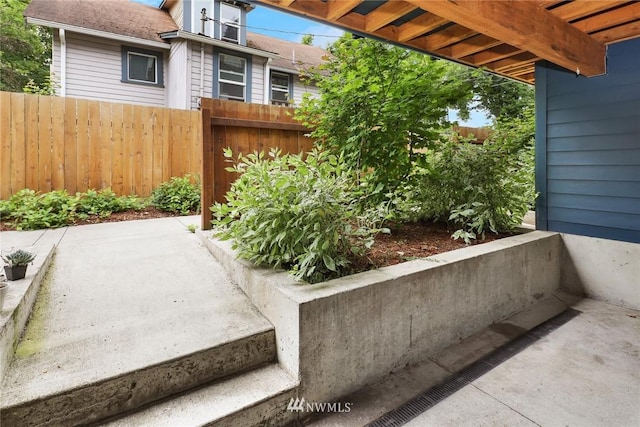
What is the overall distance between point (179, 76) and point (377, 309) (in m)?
7.84

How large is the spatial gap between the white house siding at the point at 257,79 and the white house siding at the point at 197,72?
1.12 m

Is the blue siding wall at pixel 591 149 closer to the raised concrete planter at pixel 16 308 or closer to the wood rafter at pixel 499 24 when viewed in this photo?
the wood rafter at pixel 499 24

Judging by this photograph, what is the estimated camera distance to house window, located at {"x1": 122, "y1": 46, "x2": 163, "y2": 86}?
7742mm

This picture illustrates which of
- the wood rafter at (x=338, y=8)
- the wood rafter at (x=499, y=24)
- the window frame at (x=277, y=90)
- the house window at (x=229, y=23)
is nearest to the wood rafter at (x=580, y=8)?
the wood rafter at (x=499, y=24)

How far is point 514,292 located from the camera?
8.79ft

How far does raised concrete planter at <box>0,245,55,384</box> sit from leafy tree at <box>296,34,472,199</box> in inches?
87.7

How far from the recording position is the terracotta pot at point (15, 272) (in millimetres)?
1753

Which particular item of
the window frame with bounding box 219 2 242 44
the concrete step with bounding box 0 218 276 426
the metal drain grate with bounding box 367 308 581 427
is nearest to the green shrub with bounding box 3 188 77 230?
the concrete step with bounding box 0 218 276 426

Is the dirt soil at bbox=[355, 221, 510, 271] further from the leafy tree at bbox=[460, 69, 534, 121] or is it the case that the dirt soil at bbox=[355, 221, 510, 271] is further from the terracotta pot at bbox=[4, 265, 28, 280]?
the leafy tree at bbox=[460, 69, 534, 121]

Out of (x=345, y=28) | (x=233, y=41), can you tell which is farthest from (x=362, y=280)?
(x=233, y=41)

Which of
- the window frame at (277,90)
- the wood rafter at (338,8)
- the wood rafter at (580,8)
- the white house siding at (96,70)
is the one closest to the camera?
the wood rafter at (338,8)

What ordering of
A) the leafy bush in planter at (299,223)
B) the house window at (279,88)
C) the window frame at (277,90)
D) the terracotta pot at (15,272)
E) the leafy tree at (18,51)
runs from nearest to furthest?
the terracotta pot at (15,272), the leafy bush in planter at (299,223), the leafy tree at (18,51), the window frame at (277,90), the house window at (279,88)

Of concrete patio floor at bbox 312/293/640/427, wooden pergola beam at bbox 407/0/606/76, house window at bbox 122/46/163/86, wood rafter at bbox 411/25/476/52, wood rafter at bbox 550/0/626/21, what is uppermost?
house window at bbox 122/46/163/86

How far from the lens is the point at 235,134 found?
319 cm
